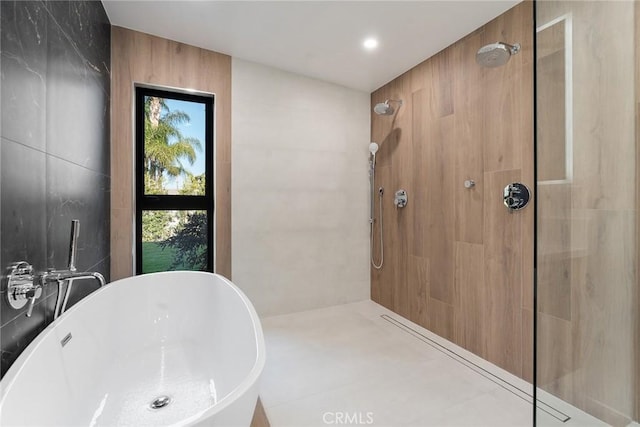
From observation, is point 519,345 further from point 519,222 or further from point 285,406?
point 285,406

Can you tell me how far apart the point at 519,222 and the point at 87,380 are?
2.51 m

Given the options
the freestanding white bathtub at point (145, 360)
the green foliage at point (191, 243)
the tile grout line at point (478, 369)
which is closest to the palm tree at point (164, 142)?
the green foliage at point (191, 243)

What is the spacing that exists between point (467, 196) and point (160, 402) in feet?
7.51

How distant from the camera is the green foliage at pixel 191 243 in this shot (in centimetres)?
252

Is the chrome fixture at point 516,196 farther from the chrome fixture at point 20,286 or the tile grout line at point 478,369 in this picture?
the chrome fixture at point 20,286

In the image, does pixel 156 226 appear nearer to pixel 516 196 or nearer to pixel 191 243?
pixel 191 243

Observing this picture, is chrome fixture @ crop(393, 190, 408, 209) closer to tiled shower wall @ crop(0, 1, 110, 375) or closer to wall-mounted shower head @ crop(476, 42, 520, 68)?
wall-mounted shower head @ crop(476, 42, 520, 68)

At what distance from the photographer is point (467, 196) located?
2.15m

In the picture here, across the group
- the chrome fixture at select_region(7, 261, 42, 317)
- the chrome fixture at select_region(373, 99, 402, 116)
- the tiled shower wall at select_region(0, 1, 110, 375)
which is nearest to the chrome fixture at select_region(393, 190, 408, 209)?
the chrome fixture at select_region(373, 99, 402, 116)

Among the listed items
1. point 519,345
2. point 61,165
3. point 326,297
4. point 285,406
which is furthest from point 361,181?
point 61,165

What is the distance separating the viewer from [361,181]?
3219 millimetres

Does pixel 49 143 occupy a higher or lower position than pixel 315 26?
lower

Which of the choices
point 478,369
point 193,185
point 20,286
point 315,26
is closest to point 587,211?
point 478,369

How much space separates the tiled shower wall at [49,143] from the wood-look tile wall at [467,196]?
244cm
